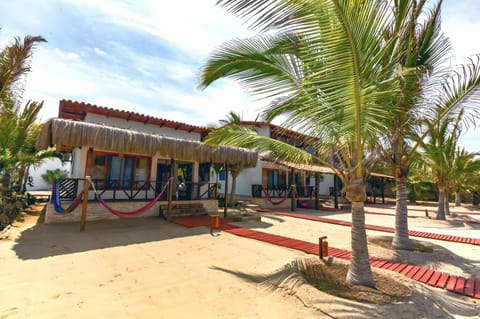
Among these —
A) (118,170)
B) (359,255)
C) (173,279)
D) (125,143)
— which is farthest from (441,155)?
(118,170)

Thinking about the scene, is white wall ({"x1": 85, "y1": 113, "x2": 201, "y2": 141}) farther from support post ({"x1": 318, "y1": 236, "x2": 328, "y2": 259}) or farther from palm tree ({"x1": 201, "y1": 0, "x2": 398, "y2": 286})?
support post ({"x1": 318, "y1": 236, "x2": 328, "y2": 259})

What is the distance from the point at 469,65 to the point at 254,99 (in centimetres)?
425

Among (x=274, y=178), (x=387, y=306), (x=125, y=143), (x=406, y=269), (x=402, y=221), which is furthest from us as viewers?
(x=274, y=178)

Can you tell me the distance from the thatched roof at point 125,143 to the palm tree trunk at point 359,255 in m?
5.75

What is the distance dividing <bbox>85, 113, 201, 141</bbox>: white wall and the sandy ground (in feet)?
17.1

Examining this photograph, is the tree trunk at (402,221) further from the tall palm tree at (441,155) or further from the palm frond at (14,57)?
the palm frond at (14,57)

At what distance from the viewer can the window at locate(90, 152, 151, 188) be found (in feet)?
28.4

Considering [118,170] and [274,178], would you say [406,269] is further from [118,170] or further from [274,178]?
[274,178]

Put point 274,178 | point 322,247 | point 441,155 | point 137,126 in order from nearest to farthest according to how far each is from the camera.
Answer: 1. point 322,247
2. point 441,155
3. point 137,126
4. point 274,178

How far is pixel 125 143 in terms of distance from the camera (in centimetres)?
674

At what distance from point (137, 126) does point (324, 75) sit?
10.0 m

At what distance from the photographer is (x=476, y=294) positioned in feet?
10.2

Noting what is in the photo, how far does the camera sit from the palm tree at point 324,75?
2002mm

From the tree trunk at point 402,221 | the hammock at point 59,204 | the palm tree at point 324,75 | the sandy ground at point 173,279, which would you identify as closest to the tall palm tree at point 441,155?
the tree trunk at point 402,221
